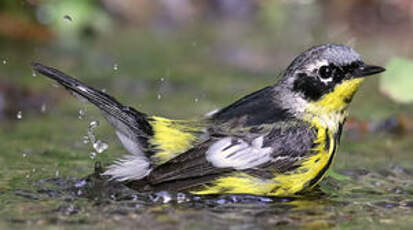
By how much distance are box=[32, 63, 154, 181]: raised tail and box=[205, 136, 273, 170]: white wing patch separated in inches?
15.5

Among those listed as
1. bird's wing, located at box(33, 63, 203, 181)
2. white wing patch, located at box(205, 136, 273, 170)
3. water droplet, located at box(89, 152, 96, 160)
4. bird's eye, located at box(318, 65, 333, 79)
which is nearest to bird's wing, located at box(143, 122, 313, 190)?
white wing patch, located at box(205, 136, 273, 170)

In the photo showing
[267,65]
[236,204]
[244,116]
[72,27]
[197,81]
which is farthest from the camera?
[72,27]

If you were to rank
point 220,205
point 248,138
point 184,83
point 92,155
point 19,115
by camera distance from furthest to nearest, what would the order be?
point 184,83 → point 19,115 → point 92,155 → point 248,138 → point 220,205

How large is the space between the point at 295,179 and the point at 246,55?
5.04 m

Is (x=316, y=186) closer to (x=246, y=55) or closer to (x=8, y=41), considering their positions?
(x=246, y=55)

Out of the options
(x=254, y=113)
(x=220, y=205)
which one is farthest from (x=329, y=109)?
(x=220, y=205)

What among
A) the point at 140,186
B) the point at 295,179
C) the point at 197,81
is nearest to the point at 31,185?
the point at 140,186

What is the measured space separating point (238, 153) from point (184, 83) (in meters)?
3.74

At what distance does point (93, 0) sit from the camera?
10.7m

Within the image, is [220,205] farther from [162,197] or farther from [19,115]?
[19,115]

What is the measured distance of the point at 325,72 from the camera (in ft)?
16.1

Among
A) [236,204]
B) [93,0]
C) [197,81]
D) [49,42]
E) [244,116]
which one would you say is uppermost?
[93,0]

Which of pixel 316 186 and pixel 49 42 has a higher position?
pixel 49 42

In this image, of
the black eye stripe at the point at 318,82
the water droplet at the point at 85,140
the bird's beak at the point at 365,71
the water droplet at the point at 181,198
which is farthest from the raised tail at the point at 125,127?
the bird's beak at the point at 365,71
